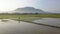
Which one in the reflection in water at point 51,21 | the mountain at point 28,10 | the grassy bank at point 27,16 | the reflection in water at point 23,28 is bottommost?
the reflection in water at point 23,28

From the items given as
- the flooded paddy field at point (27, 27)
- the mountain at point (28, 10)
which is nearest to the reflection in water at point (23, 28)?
the flooded paddy field at point (27, 27)

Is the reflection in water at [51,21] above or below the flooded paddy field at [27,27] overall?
above

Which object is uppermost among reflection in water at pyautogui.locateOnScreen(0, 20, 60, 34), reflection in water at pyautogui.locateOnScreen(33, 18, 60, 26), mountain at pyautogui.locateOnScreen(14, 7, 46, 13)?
mountain at pyautogui.locateOnScreen(14, 7, 46, 13)

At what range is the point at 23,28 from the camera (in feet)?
4.93

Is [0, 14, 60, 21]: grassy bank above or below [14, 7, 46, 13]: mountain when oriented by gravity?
below

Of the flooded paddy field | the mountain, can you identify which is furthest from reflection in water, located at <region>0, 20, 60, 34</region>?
the mountain

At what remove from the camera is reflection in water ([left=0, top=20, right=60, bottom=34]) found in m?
1.45

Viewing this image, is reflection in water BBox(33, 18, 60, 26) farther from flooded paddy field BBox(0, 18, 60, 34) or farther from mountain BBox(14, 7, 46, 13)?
mountain BBox(14, 7, 46, 13)

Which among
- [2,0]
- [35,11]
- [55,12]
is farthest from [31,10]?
[2,0]

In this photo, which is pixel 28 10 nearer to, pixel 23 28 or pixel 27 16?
pixel 27 16

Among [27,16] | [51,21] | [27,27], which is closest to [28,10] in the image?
[27,16]

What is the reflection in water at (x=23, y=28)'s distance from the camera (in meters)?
1.45

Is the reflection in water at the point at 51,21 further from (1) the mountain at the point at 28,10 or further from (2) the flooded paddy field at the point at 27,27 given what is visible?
(1) the mountain at the point at 28,10

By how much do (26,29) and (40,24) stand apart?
193 millimetres
